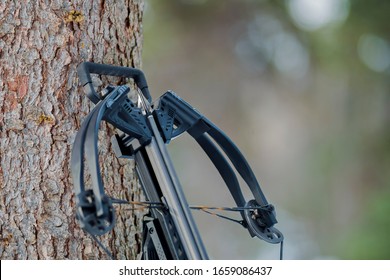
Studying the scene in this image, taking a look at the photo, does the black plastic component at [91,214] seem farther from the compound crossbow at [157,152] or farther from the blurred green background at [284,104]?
the blurred green background at [284,104]

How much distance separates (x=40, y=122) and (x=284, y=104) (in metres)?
4.52

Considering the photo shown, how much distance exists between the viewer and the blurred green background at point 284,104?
4.64 m

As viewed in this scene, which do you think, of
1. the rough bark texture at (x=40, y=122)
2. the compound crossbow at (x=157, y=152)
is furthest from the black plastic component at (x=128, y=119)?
the rough bark texture at (x=40, y=122)

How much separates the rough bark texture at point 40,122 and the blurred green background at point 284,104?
11.9 ft

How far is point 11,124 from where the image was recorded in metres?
0.92

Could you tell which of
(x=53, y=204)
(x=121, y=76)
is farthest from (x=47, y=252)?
(x=121, y=76)

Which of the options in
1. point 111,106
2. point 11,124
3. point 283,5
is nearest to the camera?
point 111,106

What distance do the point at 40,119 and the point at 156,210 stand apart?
0.85 feet

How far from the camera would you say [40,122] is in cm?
93

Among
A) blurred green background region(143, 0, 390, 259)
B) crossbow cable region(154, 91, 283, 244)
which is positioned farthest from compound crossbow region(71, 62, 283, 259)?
blurred green background region(143, 0, 390, 259)

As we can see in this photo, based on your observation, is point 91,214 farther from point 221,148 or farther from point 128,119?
point 221,148

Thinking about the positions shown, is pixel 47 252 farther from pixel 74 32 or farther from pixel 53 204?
pixel 74 32

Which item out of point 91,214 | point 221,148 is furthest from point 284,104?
point 91,214

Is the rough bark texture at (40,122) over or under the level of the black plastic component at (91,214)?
over
